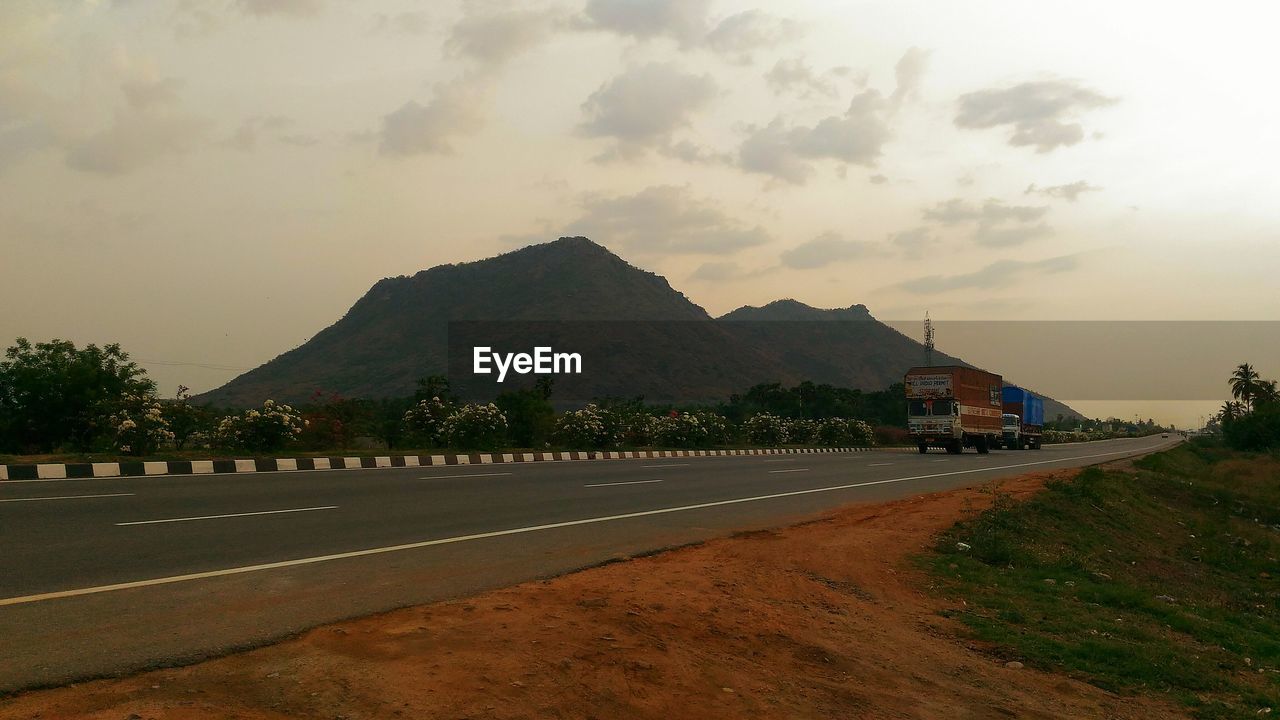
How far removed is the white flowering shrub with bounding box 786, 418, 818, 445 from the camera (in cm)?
5394

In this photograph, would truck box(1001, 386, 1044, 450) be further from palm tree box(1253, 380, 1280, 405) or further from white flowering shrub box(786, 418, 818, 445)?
palm tree box(1253, 380, 1280, 405)

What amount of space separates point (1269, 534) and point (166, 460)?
2636 cm

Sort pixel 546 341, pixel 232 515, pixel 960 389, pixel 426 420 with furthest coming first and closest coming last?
pixel 546 341, pixel 960 389, pixel 426 420, pixel 232 515

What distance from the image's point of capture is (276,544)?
811 centimetres

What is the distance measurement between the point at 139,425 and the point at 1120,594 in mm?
19481

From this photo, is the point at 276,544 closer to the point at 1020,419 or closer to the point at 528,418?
the point at 528,418

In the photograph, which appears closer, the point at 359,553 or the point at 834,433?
the point at 359,553

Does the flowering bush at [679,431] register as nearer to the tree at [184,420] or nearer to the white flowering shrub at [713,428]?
the white flowering shrub at [713,428]

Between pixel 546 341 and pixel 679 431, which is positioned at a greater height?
pixel 546 341

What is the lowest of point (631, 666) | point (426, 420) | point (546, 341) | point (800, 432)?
point (800, 432)

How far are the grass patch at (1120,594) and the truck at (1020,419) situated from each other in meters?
33.7

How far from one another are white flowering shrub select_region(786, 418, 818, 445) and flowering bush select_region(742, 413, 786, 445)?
A: 15.1 ft

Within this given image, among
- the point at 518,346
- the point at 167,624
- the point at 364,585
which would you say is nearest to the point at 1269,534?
the point at 364,585

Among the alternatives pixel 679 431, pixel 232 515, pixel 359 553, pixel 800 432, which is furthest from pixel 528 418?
pixel 800 432
